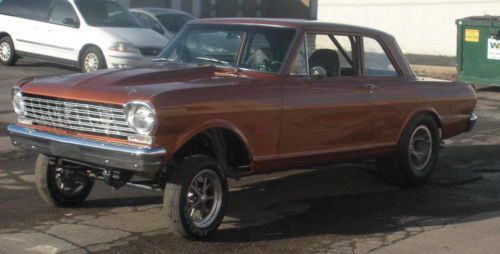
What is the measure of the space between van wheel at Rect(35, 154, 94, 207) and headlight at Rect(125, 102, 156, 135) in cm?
105

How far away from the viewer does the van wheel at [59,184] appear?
21.2ft

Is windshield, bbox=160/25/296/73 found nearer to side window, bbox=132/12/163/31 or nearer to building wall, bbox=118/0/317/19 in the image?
side window, bbox=132/12/163/31

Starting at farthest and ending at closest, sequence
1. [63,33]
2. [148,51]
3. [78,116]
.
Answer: [63,33], [148,51], [78,116]

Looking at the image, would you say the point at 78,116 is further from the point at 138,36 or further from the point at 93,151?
the point at 138,36

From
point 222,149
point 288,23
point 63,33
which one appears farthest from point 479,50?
point 222,149

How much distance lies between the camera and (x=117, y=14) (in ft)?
54.1

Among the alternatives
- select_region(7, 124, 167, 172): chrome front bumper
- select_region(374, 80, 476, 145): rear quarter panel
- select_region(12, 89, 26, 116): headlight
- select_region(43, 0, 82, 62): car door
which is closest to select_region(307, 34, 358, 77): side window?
select_region(374, 80, 476, 145): rear quarter panel

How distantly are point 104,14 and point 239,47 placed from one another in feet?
32.8

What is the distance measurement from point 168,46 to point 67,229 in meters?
2.17

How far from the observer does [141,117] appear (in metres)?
5.51

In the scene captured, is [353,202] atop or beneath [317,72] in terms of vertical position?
beneath

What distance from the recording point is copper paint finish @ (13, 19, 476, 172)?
5680 mm

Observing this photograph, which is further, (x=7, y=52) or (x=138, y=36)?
(x=7, y=52)

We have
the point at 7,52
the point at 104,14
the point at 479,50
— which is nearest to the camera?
the point at 104,14
